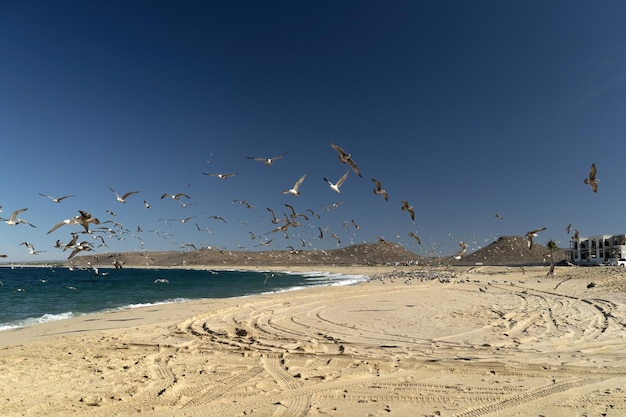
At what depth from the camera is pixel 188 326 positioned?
15.6m

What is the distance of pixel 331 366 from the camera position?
30.0ft

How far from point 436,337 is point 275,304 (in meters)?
11.5

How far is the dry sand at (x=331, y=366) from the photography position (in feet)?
22.9

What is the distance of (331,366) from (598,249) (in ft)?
239

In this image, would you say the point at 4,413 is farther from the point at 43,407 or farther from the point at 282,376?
the point at 282,376

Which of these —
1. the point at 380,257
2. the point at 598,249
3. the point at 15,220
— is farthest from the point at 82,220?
the point at 380,257

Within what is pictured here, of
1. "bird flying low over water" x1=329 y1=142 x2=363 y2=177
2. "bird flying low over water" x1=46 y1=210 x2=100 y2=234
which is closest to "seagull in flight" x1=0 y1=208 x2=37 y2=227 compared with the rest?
"bird flying low over water" x1=46 y1=210 x2=100 y2=234

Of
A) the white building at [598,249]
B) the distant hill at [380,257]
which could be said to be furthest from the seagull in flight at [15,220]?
the distant hill at [380,257]

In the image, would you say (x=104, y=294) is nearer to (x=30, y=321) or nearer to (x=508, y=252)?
(x=30, y=321)

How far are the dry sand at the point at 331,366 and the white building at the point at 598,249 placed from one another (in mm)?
55675

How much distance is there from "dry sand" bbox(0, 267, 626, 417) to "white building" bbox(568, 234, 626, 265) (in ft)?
183

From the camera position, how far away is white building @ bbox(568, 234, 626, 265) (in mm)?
60963

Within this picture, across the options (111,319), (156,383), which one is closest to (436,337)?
(156,383)

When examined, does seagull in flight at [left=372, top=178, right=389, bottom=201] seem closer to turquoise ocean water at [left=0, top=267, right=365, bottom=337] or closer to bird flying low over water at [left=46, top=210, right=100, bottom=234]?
bird flying low over water at [left=46, top=210, right=100, bottom=234]
